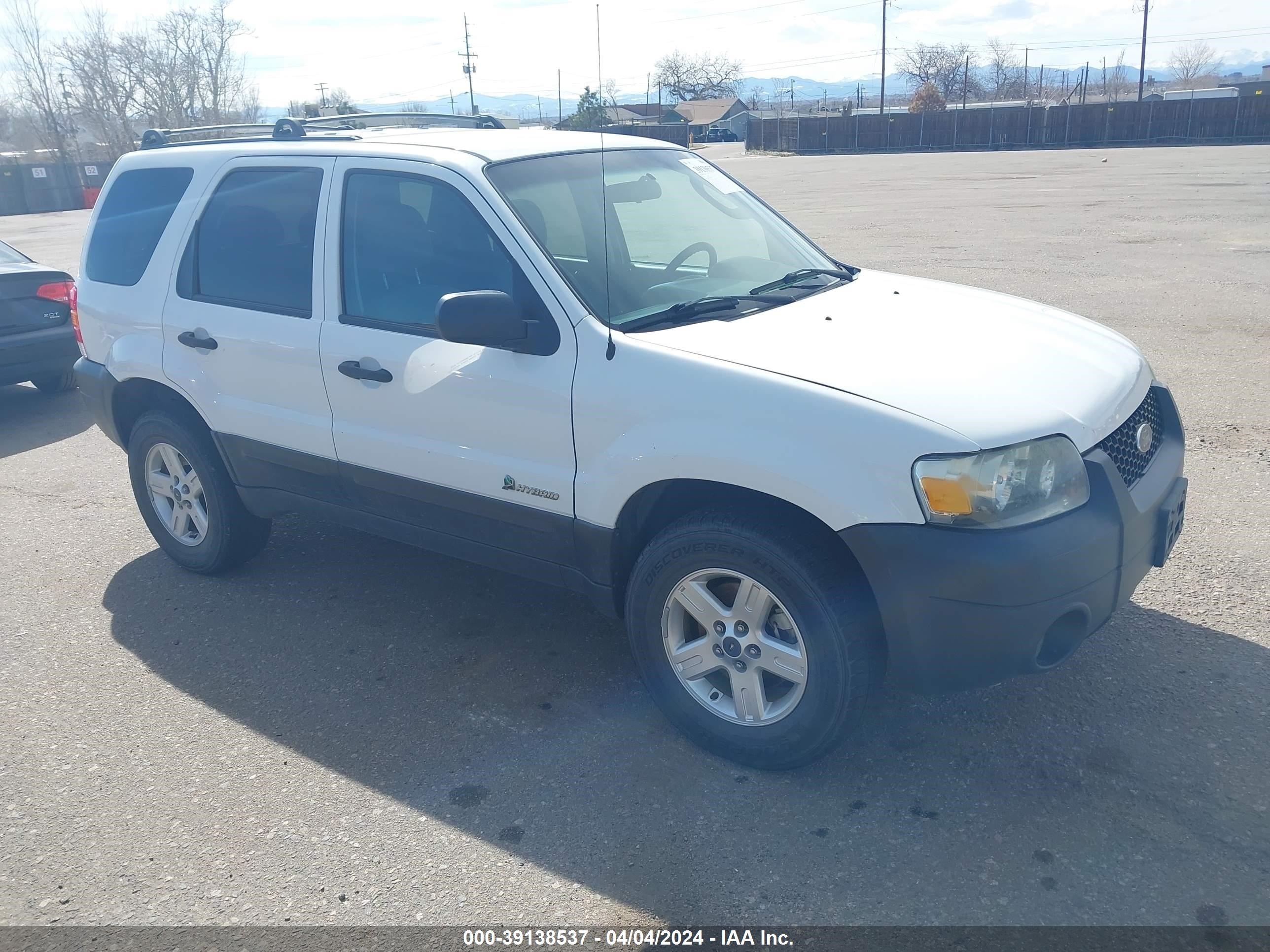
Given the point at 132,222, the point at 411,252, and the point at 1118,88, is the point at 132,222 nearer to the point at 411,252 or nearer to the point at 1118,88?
the point at 411,252

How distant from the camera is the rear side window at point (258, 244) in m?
4.16

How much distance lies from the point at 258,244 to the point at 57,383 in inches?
222

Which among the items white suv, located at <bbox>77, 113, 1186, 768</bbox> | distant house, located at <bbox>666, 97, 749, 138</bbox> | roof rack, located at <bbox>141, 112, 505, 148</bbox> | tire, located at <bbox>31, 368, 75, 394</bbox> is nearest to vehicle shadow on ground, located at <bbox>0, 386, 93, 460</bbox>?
tire, located at <bbox>31, 368, 75, 394</bbox>

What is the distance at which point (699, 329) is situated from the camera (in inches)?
133

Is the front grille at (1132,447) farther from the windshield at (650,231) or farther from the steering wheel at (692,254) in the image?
the steering wheel at (692,254)

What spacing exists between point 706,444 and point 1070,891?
1.56 metres

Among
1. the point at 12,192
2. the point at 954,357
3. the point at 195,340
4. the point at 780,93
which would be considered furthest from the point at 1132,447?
the point at 780,93

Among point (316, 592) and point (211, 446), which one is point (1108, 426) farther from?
point (211, 446)

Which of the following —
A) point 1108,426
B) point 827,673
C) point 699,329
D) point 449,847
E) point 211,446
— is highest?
point 699,329

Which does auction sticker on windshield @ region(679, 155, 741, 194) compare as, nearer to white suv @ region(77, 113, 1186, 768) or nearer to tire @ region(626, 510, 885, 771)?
white suv @ region(77, 113, 1186, 768)

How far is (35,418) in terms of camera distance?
8.26 metres

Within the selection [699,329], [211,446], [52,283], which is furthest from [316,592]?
[52,283]

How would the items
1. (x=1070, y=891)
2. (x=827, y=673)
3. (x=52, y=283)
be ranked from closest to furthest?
(x=1070, y=891) → (x=827, y=673) → (x=52, y=283)

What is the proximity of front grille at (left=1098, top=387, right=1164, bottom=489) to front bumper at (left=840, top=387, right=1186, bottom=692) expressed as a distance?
17 cm
